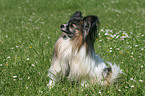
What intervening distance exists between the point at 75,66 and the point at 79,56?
0.63ft

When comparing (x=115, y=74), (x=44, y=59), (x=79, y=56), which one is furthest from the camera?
(x=44, y=59)

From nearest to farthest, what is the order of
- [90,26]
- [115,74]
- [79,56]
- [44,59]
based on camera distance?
[90,26], [79,56], [115,74], [44,59]

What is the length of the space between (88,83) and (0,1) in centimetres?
1063

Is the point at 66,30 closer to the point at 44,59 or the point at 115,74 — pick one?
the point at 115,74

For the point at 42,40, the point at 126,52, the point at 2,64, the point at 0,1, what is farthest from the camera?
the point at 0,1

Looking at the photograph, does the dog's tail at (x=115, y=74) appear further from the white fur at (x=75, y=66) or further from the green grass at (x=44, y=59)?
the green grass at (x=44, y=59)

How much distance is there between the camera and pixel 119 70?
3.44m

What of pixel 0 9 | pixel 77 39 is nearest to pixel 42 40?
pixel 77 39

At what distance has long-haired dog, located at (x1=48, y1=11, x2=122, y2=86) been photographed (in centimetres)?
278

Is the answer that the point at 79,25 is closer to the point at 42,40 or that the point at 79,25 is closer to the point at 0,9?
the point at 42,40

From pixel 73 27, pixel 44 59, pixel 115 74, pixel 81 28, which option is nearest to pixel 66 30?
pixel 73 27

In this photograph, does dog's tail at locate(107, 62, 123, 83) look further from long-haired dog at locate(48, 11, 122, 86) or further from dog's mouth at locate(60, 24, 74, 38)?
dog's mouth at locate(60, 24, 74, 38)

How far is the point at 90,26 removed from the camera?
2.71m

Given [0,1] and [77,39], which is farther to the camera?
[0,1]
